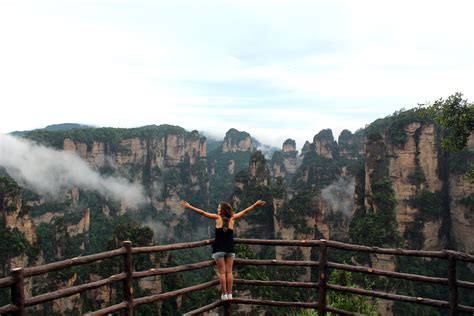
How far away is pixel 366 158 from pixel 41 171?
83534 mm

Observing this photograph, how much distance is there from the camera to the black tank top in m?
7.46

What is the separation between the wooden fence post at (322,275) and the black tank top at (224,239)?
5.42 feet

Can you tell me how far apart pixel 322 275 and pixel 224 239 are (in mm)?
1907

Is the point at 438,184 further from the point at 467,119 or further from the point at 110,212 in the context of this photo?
the point at 110,212

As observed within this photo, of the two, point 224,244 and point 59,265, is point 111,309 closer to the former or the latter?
point 59,265

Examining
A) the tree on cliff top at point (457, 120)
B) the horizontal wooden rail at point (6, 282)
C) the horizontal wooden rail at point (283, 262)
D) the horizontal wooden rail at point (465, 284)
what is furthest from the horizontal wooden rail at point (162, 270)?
the tree on cliff top at point (457, 120)

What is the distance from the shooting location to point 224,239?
750 centimetres

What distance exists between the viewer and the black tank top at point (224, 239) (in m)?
7.46

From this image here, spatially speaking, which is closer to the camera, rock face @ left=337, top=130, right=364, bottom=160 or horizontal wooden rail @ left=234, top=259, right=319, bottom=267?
horizontal wooden rail @ left=234, top=259, right=319, bottom=267

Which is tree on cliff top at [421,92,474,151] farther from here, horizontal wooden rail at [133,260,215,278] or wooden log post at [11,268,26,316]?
wooden log post at [11,268,26,316]

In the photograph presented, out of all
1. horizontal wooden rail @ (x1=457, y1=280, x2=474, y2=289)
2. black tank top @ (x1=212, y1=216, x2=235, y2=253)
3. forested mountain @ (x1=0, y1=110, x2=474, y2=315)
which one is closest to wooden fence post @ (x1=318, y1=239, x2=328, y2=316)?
black tank top @ (x1=212, y1=216, x2=235, y2=253)

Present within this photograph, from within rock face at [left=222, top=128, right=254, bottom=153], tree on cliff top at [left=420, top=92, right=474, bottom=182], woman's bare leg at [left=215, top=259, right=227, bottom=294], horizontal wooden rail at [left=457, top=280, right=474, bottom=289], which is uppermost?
rock face at [left=222, top=128, right=254, bottom=153]

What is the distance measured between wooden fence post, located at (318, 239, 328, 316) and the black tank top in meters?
1.65

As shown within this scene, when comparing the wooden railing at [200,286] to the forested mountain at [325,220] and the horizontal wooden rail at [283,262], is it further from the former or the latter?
the forested mountain at [325,220]
